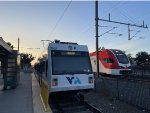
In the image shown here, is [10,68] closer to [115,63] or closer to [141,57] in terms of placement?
[115,63]

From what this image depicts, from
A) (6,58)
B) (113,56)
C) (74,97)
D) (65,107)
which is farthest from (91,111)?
(113,56)

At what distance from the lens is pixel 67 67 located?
15742 millimetres

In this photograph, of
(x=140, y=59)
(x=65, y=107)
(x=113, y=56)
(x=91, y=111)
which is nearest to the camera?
(x=91, y=111)

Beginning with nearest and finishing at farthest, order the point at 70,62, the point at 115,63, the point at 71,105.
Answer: the point at 71,105 < the point at 70,62 < the point at 115,63

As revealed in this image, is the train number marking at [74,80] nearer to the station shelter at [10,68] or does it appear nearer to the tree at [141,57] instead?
the station shelter at [10,68]

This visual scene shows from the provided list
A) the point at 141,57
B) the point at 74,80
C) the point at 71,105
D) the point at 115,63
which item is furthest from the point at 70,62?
Answer: the point at 141,57

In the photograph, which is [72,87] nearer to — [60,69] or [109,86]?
[60,69]

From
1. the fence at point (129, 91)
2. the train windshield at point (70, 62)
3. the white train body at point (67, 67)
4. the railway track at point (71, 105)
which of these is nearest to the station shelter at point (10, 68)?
the railway track at point (71, 105)

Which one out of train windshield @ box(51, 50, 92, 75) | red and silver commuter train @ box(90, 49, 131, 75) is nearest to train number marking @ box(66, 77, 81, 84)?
train windshield @ box(51, 50, 92, 75)

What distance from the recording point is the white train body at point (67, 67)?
50.1 feet

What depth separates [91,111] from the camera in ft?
44.9

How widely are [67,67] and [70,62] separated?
0.34m

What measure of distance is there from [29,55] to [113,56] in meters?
90.4

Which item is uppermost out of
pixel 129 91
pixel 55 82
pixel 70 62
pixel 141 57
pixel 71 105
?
pixel 141 57
